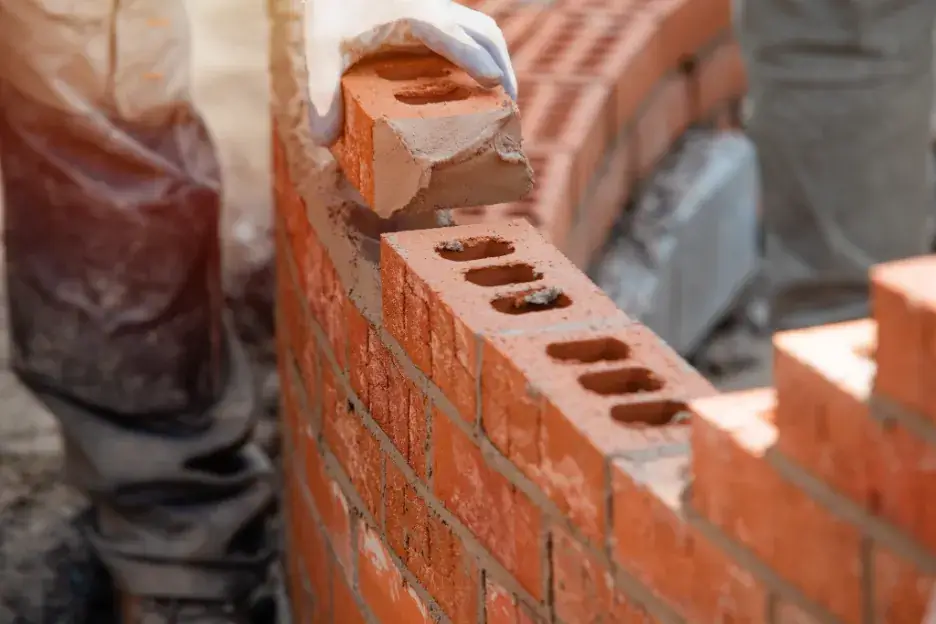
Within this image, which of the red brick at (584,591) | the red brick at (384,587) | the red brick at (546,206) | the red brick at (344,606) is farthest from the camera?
the red brick at (546,206)

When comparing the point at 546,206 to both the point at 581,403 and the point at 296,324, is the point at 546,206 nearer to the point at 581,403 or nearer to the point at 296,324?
the point at 296,324

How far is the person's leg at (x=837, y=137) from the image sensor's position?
4.85m

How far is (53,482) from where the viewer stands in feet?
10.8

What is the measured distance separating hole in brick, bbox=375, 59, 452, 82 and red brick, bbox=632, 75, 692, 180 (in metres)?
2.55

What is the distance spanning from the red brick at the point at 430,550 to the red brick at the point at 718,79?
11.3ft

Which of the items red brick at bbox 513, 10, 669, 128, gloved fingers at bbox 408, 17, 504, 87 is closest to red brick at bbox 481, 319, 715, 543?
gloved fingers at bbox 408, 17, 504, 87

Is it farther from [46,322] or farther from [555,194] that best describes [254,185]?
[46,322]

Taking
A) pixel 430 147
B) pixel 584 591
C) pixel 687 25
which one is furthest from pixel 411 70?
pixel 687 25

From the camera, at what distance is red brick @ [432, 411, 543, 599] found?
165cm

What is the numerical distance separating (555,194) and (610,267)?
78cm

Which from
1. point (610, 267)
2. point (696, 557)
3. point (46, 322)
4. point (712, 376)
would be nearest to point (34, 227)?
point (46, 322)

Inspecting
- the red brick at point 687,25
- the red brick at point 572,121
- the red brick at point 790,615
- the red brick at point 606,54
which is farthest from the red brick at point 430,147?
the red brick at point 687,25

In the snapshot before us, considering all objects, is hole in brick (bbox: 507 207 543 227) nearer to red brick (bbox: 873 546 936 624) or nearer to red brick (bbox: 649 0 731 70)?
red brick (bbox: 649 0 731 70)

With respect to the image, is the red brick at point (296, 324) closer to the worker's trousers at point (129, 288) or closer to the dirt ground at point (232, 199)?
the worker's trousers at point (129, 288)
